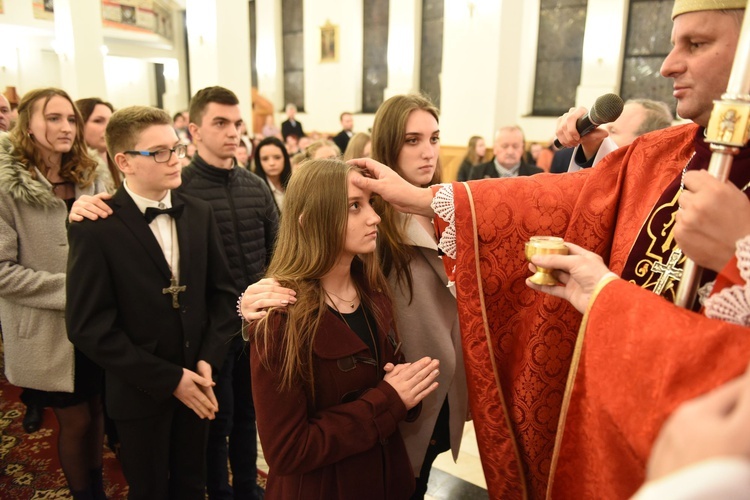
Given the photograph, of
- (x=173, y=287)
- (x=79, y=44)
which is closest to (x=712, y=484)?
(x=173, y=287)

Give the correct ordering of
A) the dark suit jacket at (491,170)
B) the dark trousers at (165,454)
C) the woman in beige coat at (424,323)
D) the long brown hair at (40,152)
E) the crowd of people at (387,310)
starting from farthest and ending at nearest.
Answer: the dark suit jacket at (491,170), the long brown hair at (40,152), the dark trousers at (165,454), the woman in beige coat at (424,323), the crowd of people at (387,310)

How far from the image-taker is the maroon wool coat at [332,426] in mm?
1511

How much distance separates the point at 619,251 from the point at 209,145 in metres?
2.13

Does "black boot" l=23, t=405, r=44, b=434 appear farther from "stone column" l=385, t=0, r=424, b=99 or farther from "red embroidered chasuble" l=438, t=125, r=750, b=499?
"stone column" l=385, t=0, r=424, b=99

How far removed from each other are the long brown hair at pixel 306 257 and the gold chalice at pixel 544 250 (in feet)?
2.00

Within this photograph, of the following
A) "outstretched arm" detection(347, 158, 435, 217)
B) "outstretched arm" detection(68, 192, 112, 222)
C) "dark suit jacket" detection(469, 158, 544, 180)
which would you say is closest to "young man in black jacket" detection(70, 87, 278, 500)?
"outstretched arm" detection(68, 192, 112, 222)

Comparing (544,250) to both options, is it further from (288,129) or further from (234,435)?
(288,129)

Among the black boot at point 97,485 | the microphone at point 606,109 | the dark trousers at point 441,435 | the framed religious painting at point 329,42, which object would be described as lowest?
the black boot at point 97,485

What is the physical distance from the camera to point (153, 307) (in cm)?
213

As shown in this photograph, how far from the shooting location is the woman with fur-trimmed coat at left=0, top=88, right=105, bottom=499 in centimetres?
239

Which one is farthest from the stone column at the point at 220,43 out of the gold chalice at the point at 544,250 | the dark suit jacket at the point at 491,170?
the gold chalice at the point at 544,250

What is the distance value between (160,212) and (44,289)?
69 centimetres

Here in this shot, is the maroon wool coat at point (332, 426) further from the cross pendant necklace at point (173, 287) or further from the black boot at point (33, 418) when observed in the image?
the black boot at point (33, 418)

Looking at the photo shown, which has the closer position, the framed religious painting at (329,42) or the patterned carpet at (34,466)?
the patterned carpet at (34,466)
